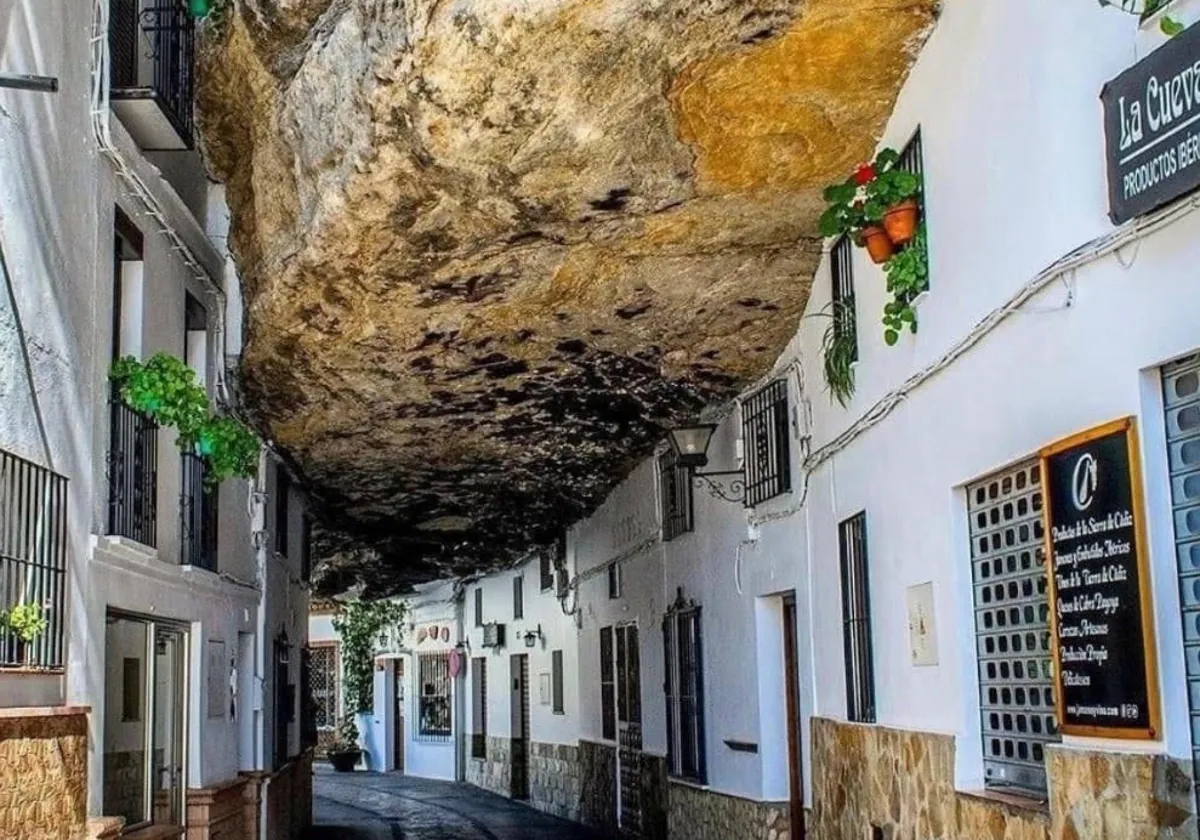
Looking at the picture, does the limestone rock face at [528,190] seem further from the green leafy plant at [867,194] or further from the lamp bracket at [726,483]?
the lamp bracket at [726,483]

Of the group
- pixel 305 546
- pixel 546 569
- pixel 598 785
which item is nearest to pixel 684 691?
pixel 598 785

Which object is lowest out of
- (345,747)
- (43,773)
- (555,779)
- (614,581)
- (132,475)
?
(345,747)

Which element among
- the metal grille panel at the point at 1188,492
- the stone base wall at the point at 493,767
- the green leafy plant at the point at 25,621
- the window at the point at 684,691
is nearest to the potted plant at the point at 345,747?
the stone base wall at the point at 493,767

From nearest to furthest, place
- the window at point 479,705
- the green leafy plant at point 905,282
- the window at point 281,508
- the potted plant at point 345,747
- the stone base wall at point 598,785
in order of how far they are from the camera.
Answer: the green leafy plant at point 905,282 → the window at point 281,508 → the stone base wall at point 598,785 → the window at point 479,705 → the potted plant at point 345,747

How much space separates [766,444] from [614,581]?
22.4 feet

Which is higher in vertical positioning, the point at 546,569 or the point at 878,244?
the point at 878,244

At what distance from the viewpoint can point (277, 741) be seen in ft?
52.1

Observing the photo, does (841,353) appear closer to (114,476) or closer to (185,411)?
(185,411)

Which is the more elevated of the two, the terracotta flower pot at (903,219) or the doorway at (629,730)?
the terracotta flower pot at (903,219)

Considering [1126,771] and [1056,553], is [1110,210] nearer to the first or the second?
[1056,553]

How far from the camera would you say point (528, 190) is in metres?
8.03

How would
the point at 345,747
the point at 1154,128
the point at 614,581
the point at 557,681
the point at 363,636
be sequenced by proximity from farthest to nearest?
the point at 345,747 → the point at 363,636 → the point at 557,681 → the point at 614,581 → the point at 1154,128

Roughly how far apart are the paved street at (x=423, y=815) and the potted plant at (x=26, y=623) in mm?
12186

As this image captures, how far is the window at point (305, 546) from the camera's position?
743 inches
